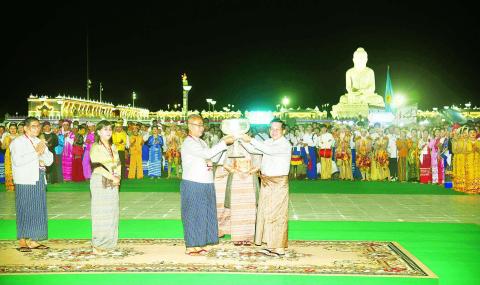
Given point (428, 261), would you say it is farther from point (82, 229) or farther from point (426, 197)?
point (426, 197)

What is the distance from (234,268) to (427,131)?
10234mm

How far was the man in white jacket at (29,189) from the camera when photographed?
6.43m

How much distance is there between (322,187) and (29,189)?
800cm

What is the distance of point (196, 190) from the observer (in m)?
6.13

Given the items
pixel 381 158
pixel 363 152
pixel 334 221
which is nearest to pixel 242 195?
pixel 334 221

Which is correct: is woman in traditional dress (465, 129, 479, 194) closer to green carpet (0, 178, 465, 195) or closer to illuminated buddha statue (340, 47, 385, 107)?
green carpet (0, 178, 465, 195)

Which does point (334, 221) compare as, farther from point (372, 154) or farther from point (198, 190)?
point (372, 154)

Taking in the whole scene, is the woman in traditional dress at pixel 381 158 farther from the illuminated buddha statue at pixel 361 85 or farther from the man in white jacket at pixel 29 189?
the illuminated buddha statue at pixel 361 85

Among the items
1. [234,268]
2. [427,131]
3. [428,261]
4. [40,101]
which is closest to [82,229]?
[234,268]

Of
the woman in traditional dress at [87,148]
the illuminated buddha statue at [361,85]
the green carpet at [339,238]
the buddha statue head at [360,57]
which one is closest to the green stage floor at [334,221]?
the green carpet at [339,238]

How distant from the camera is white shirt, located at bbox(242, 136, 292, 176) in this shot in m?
6.09

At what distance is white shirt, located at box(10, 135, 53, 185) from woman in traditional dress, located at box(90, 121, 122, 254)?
74 centimetres

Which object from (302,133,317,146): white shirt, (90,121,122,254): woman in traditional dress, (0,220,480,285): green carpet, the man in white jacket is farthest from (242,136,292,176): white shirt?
(302,133,317,146): white shirt

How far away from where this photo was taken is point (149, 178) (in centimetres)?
1524
